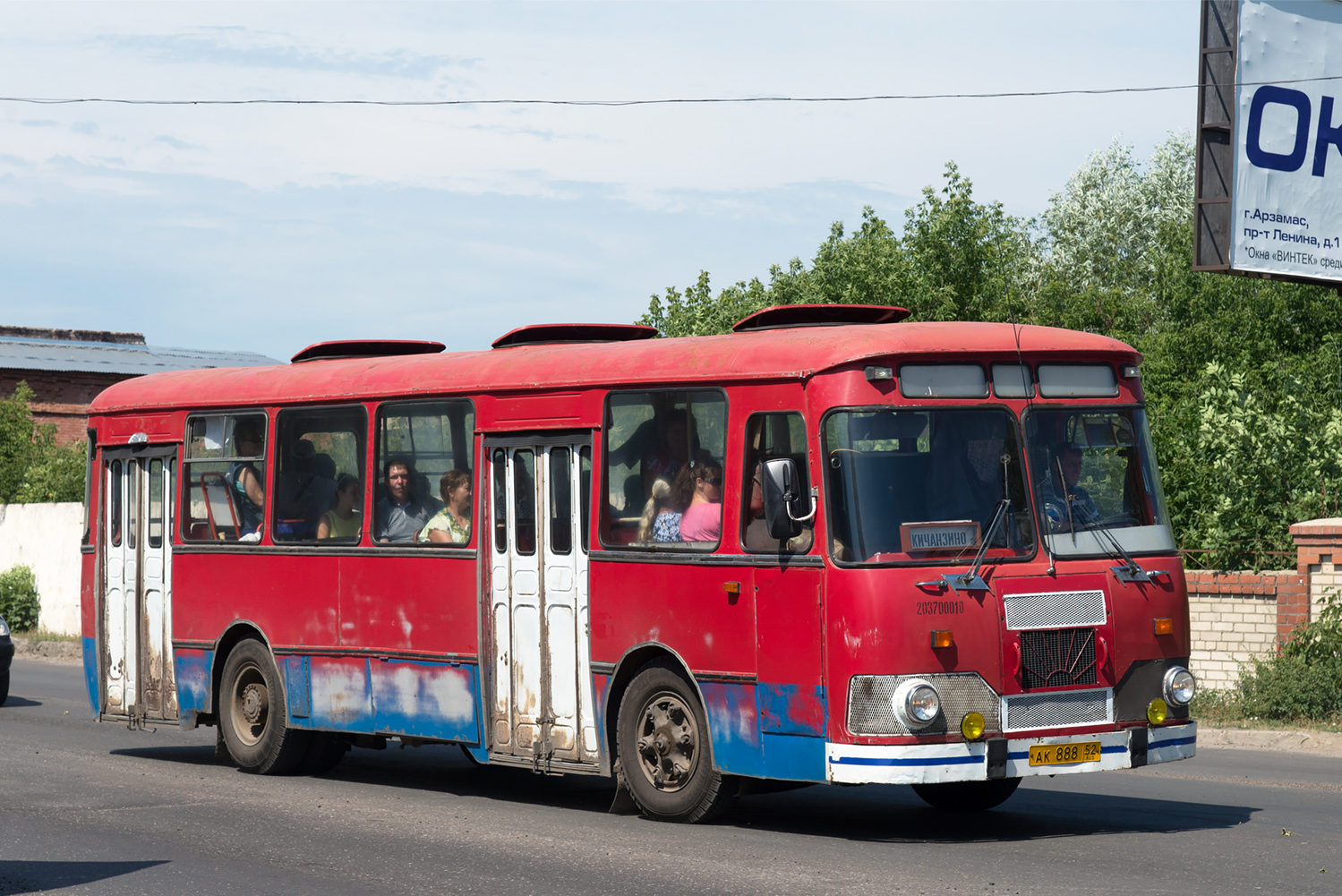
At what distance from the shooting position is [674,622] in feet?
33.7

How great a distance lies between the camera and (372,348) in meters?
14.2

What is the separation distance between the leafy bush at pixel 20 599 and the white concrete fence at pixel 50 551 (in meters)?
0.25

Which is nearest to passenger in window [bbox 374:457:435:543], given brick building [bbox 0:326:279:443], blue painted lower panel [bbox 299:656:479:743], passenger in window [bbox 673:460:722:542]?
blue painted lower panel [bbox 299:656:479:743]

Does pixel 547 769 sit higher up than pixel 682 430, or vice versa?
pixel 682 430

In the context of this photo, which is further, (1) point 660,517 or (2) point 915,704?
(1) point 660,517

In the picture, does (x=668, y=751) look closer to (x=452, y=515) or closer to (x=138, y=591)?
(x=452, y=515)

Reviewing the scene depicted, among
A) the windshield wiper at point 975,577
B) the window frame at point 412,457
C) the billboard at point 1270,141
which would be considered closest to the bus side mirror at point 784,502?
the windshield wiper at point 975,577

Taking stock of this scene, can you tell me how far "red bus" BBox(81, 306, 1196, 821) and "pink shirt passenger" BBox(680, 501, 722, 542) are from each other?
2cm

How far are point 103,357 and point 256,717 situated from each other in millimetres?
50738

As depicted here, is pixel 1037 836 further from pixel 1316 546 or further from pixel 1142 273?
pixel 1142 273

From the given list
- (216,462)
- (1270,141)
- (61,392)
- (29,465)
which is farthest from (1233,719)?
(61,392)

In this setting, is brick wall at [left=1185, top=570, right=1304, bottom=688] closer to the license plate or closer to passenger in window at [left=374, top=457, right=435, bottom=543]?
the license plate

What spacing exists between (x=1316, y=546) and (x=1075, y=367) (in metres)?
7.83

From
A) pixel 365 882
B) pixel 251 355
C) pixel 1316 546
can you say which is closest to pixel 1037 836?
pixel 365 882
